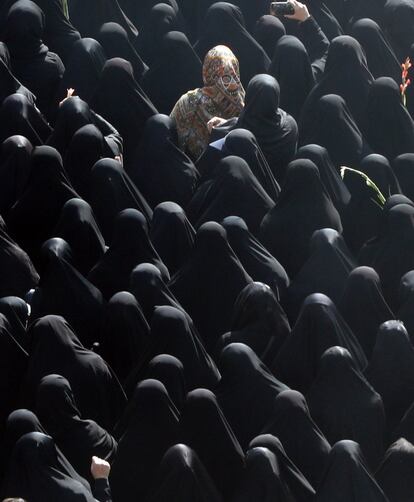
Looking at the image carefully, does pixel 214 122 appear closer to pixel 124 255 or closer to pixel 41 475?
pixel 124 255

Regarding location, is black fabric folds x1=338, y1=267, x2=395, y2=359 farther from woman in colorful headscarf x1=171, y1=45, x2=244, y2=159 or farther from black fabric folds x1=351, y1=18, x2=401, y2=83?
black fabric folds x1=351, y1=18, x2=401, y2=83

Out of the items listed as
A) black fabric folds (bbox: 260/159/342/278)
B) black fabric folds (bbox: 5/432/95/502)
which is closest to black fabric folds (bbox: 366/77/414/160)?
black fabric folds (bbox: 260/159/342/278)

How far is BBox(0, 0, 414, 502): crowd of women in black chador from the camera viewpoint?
395 inches

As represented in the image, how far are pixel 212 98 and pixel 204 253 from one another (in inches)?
52.0

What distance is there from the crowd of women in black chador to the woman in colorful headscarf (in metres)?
0.01

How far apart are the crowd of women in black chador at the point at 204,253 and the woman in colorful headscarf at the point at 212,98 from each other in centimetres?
1

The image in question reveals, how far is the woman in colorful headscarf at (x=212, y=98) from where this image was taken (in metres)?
12.3

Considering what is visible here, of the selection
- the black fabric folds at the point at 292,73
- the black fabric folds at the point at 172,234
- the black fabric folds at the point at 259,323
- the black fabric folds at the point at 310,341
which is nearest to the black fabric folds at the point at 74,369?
the black fabric folds at the point at 259,323

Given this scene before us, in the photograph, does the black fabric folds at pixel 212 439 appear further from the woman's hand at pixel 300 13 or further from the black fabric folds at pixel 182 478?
the woman's hand at pixel 300 13

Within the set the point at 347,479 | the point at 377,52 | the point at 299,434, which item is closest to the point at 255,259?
the point at 299,434

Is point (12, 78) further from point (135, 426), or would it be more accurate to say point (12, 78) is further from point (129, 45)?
point (135, 426)

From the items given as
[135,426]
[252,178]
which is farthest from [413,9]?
[135,426]

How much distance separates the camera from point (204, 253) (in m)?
11.3

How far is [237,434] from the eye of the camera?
34.1 feet
